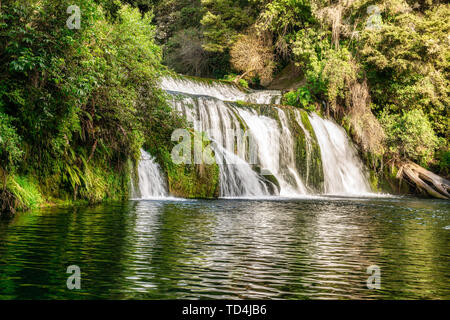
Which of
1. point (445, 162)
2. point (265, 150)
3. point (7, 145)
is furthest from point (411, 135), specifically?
point (7, 145)

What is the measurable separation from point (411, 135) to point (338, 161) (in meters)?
4.60

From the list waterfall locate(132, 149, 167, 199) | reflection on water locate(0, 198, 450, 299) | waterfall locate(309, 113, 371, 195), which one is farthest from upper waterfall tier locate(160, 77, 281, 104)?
reflection on water locate(0, 198, 450, 299)

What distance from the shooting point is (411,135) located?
103 ft

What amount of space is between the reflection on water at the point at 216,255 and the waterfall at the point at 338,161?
15.5 metres

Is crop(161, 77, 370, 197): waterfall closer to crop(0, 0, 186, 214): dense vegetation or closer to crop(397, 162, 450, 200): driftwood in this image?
crop(397, 162, 450, 200): driftwood

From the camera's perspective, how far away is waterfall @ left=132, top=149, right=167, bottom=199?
19109 millimetres

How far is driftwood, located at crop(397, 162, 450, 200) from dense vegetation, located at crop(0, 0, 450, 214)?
747mm

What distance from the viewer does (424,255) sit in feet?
28.0

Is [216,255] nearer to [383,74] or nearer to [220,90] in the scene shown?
[383,74]

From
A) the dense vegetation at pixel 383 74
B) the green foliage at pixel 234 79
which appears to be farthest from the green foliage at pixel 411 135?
the green foliage at pixel 234 79

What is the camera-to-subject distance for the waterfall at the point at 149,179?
62.7ft
